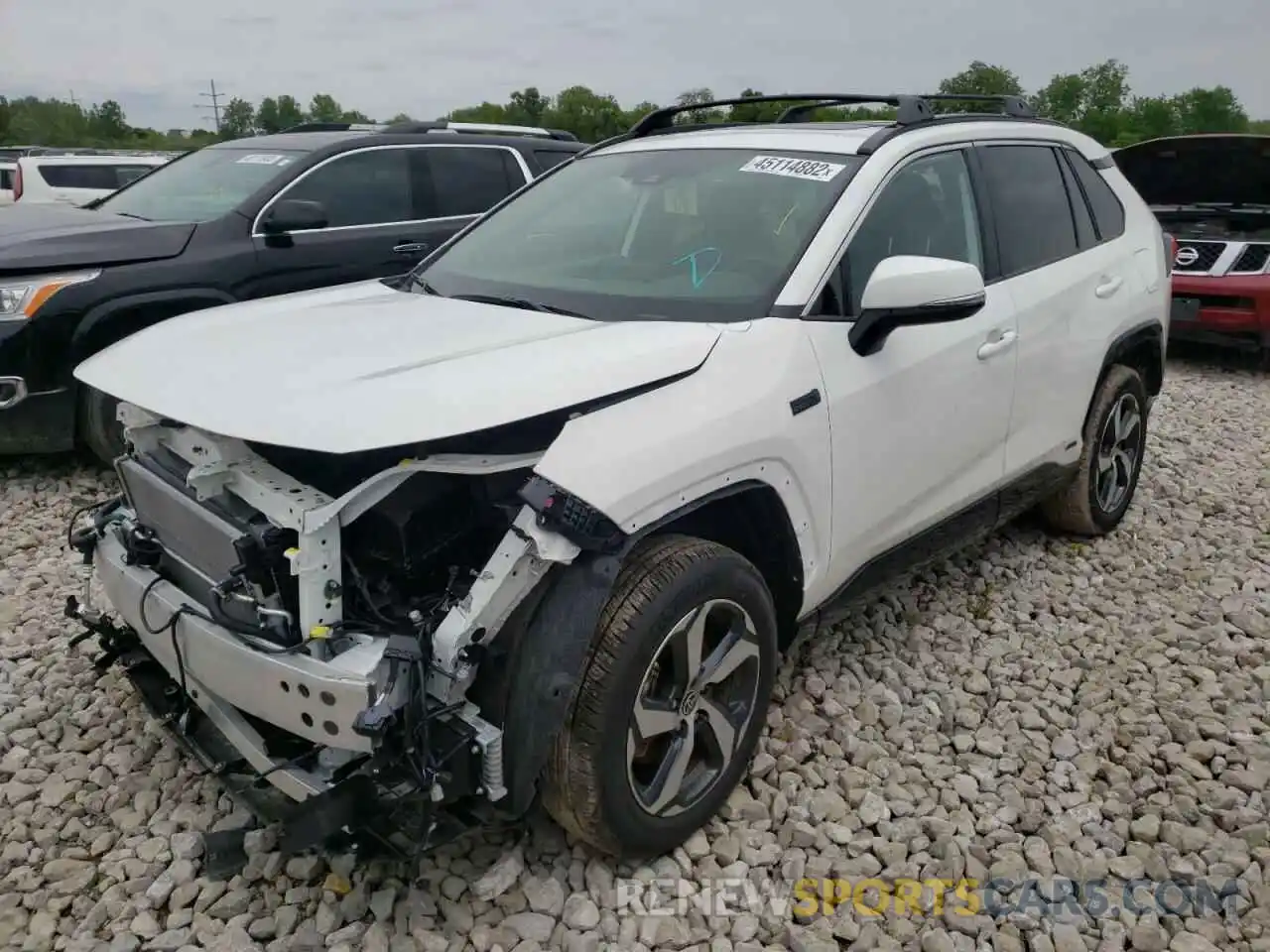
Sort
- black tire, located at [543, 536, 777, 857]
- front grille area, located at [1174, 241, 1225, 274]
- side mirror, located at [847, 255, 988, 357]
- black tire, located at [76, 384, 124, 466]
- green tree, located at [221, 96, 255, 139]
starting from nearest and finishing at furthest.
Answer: black tire, located at [543, 536, 777, 857], side mirror, located at [847, 255, 988, 357], black tire, located at [76, 384, 124, 466], front grille area, located at [1174, 241, 1225, 274], green tree, located at [221, 96, 255, 139]

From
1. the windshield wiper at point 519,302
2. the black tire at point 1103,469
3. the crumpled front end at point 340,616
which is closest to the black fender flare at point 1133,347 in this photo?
the black tire at point 1103,469

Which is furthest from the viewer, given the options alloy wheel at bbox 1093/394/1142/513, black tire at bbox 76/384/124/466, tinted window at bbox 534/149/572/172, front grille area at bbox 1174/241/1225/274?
front grille area at bbox 1174/241/1225/274

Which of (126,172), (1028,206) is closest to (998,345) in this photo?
Result: (1028,206)

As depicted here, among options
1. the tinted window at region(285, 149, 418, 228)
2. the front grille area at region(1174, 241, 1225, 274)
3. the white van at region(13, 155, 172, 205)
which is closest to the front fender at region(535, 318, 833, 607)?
the tinted window at region(285, 149, 418, 228)

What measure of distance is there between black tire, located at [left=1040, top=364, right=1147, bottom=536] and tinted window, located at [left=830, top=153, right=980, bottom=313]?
48.0 inches

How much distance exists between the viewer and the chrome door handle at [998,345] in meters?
3.23

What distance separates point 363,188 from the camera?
5.94m

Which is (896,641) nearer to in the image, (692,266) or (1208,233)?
(692,266)

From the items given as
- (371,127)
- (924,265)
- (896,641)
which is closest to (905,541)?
(896,641)

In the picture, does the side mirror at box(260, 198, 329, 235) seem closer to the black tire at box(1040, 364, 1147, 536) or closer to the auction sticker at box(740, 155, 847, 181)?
the auction sticker at box(740, 155, 847, 181)

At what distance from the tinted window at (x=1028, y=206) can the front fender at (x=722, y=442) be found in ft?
4.43

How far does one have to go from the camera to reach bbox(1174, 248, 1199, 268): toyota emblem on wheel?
7.80 metres

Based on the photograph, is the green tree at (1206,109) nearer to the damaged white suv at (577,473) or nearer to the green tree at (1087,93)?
the green tree at (1087,93)

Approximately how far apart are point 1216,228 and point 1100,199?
15.3 ft
